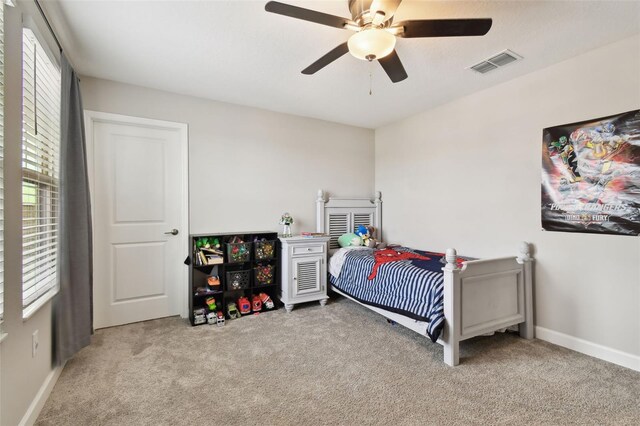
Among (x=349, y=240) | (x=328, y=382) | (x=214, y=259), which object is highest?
(x=349, y=240)

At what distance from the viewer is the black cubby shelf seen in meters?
3.10

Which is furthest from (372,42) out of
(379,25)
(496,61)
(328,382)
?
(328,382)

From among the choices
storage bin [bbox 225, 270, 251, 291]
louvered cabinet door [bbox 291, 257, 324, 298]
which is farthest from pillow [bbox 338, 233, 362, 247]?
storage bin [bbox 225, 270, 251, 291]

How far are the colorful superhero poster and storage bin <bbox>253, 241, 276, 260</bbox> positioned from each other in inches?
107

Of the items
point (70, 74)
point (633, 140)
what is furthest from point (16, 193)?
point (633, 140)

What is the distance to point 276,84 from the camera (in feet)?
9.71

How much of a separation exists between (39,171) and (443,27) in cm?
264

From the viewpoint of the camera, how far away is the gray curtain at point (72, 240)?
210 centimetres

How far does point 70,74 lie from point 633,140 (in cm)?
431

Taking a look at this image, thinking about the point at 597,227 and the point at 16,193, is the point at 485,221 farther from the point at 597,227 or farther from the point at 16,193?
the point at 16,193

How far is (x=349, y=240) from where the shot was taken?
393cm

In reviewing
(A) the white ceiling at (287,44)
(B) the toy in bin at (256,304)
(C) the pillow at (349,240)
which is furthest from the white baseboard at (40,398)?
(C) the pillow at (349,240)

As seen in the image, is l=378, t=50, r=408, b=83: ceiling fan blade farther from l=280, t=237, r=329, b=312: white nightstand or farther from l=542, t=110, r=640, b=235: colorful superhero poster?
l=280, t=237, r=329, b=312: white nightstand

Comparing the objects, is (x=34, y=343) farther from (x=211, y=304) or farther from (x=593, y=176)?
(x=593, y=176)
